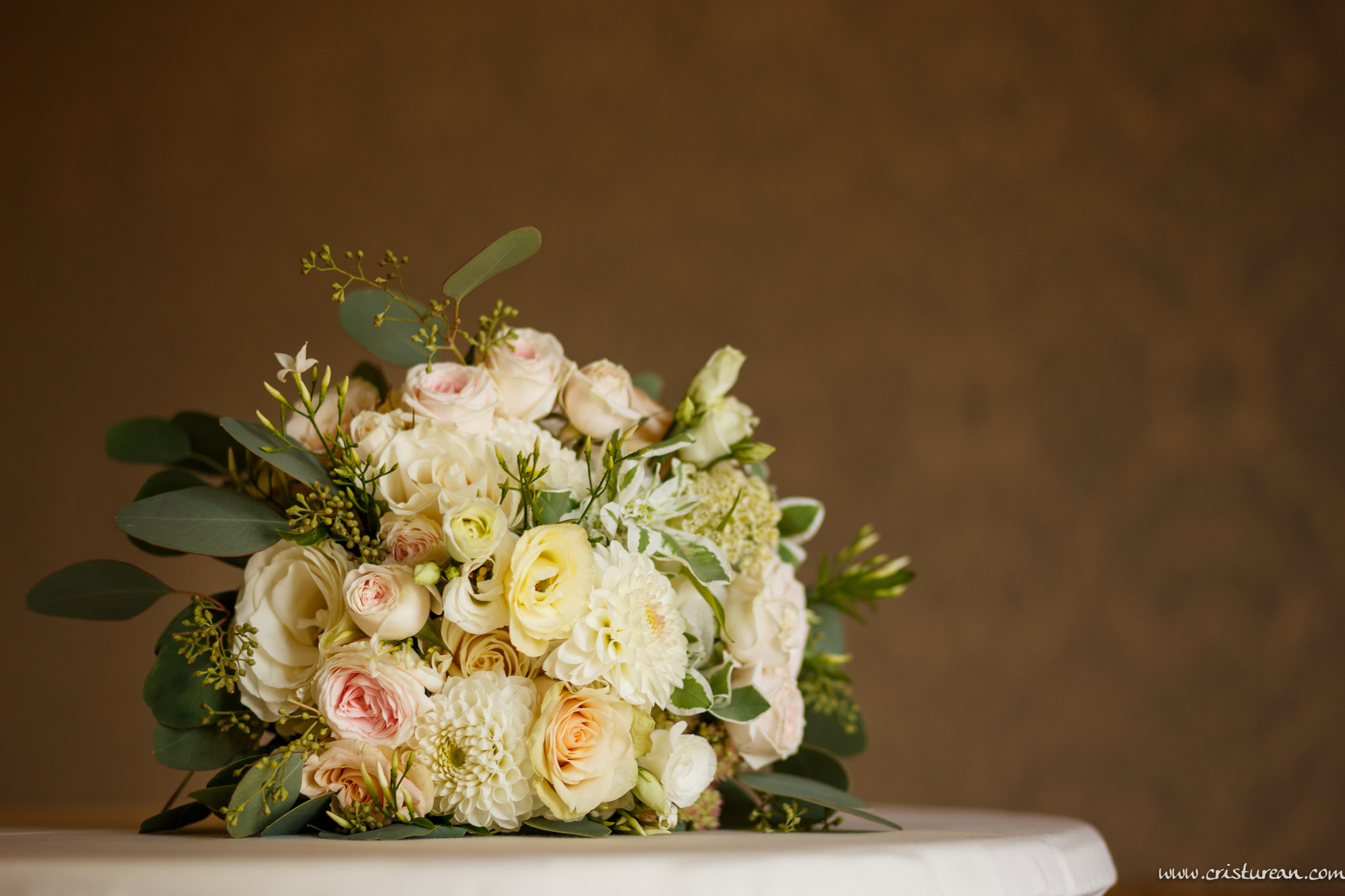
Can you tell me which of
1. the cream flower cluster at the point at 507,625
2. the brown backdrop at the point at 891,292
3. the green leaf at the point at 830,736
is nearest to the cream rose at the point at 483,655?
the cream flower cluster at the point at 507,625

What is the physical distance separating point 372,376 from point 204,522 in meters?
0.25

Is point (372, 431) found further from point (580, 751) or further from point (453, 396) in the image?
point (580, 751)

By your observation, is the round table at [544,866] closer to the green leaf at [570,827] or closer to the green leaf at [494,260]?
the green leaf at [570,827]

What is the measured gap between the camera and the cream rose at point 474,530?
2.45 ft

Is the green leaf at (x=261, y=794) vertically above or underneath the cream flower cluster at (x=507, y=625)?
underneath

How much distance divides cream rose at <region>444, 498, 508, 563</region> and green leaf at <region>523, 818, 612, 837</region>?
189 millimetres

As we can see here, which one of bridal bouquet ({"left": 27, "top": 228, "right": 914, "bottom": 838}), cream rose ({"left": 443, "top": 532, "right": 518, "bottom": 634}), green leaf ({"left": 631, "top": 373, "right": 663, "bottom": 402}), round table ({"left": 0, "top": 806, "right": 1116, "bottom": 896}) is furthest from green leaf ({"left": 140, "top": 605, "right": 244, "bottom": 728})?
green leaf ({"left": 631, "top": 373, "right": 663, "bottom": 402})

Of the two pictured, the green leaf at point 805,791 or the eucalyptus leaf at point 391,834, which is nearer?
the eucalyptus leaf at point 391,834

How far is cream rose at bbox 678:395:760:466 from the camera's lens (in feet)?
3.16

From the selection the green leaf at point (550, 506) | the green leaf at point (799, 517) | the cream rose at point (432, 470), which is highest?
the cream rose at point (432, 470)

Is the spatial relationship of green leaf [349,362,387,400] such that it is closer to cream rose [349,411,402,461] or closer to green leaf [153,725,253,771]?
cream rose [349,411,402,461]

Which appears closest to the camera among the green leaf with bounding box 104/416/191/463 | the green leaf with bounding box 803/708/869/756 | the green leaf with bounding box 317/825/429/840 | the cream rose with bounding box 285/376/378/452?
the green leaf with bounding box 317/825/429/840

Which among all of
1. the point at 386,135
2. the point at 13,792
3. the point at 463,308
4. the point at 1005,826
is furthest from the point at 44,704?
the point at 1005,826

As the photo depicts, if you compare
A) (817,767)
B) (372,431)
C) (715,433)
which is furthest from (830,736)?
(372,431)
